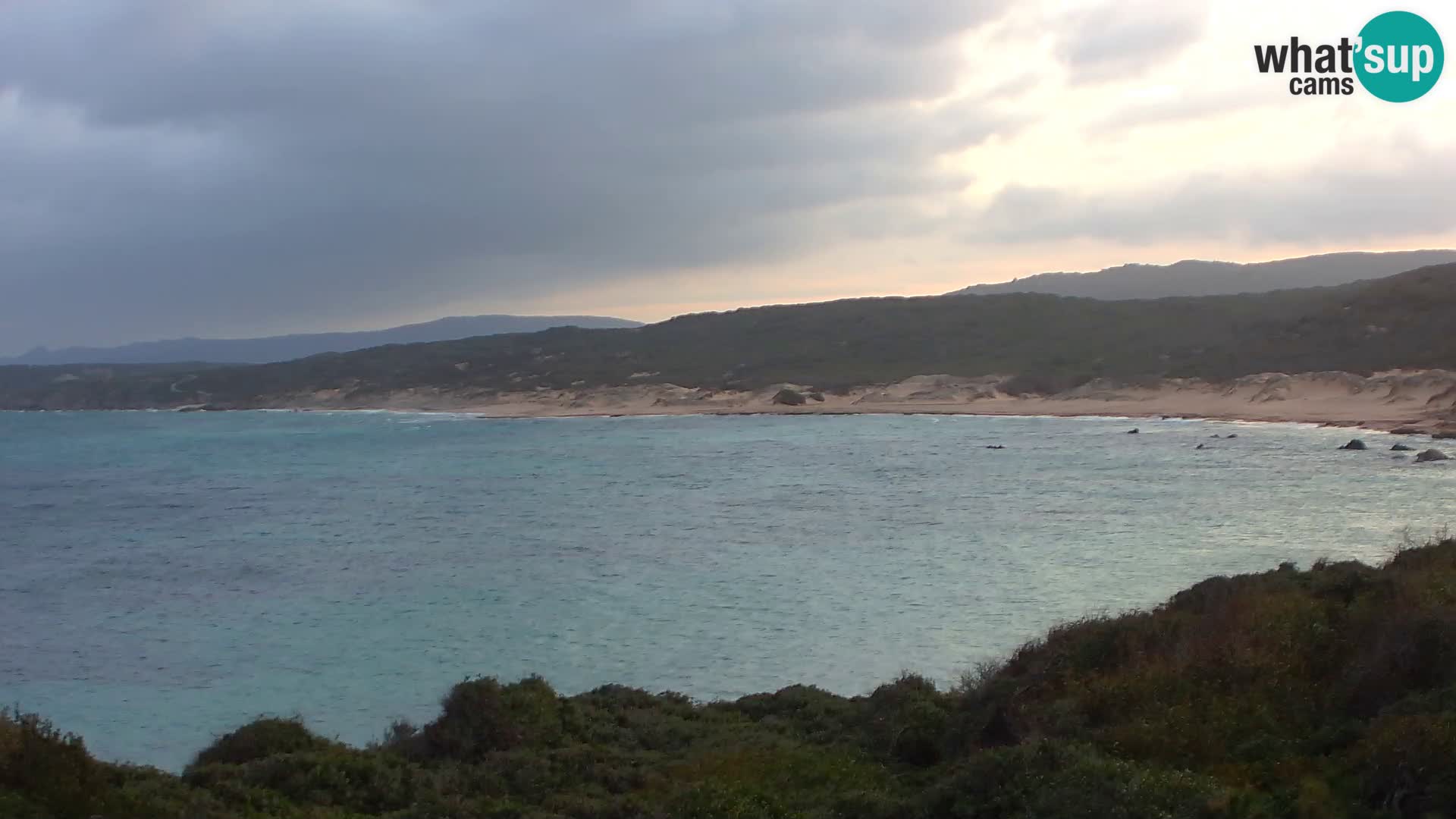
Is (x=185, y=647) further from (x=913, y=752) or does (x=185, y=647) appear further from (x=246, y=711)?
(x=913, y=752)

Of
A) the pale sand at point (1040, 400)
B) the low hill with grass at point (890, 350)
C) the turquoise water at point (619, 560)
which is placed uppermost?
the low hill with grass at point (890, 350)

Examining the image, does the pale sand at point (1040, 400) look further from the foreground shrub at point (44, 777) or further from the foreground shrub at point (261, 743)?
the foreground shrub at point (44, 777)

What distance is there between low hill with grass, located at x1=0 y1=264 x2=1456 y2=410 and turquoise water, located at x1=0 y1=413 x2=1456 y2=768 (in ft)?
78.9

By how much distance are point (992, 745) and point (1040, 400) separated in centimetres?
8125

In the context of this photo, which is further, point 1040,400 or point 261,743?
point 1040,400

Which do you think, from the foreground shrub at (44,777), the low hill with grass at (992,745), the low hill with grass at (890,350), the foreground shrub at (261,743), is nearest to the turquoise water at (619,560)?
the foreground shrub at (261,743)

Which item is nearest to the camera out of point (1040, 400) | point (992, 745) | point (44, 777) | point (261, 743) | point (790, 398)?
point (44, 777)

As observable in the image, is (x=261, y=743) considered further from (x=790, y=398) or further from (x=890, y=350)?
(x=890, y=350)

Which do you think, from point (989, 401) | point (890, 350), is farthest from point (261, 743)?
point (890, 350)

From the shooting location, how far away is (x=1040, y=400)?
88.9m

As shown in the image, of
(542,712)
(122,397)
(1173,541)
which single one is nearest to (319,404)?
(122,397)

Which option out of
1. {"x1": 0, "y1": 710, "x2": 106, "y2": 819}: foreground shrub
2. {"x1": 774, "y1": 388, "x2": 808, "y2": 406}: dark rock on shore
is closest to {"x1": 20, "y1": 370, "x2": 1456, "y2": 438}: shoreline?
{"x1": 774, "y1": 388, "x2": 808, "y2": 406}: dark rock on shore

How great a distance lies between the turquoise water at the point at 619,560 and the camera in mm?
19406

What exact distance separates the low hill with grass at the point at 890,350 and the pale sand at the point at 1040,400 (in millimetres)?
1778
